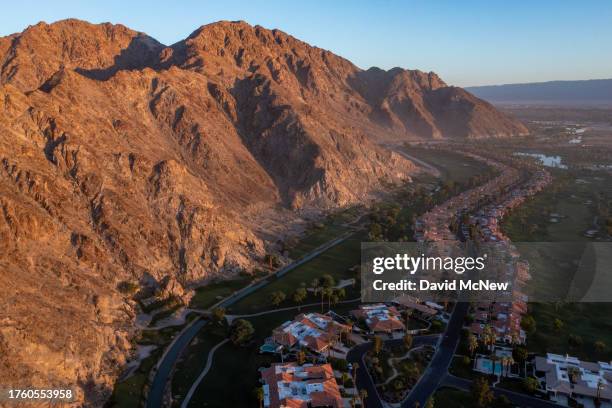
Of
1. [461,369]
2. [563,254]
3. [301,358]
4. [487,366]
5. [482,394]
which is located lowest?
[461,369]

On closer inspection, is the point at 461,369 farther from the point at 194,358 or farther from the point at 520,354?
the point at 194,358

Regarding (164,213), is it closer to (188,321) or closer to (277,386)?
(188,321)

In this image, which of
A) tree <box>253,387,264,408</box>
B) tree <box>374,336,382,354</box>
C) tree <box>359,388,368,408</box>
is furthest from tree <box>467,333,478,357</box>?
tree <box>253,387,264,408</box>

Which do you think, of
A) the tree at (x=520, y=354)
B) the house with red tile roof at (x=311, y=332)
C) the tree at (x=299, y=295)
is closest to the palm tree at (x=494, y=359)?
the tree at (x=520, y=354)

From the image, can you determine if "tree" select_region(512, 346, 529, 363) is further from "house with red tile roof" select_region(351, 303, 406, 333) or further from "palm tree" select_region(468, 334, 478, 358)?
"house with red tile roof" select_region(351, 303, 406, 333)

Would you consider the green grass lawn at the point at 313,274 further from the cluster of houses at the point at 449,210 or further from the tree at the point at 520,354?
the tree at the point at 520,354

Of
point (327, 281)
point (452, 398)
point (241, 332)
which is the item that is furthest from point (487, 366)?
point (241, 332)
